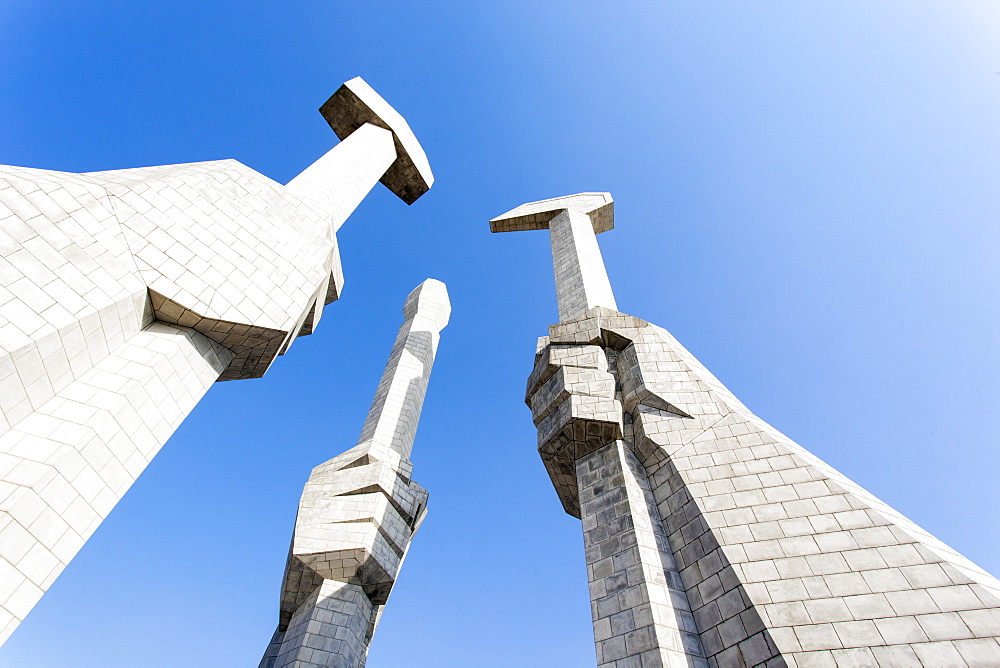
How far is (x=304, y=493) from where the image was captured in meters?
14.0

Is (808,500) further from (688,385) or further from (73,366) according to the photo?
(73,366)

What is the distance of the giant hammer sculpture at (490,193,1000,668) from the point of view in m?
5.18

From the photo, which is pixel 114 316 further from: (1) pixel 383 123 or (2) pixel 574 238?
(1) pixel 383 123

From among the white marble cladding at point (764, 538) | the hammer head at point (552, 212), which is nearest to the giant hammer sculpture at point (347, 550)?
the white marble cladding at point (764, 538)

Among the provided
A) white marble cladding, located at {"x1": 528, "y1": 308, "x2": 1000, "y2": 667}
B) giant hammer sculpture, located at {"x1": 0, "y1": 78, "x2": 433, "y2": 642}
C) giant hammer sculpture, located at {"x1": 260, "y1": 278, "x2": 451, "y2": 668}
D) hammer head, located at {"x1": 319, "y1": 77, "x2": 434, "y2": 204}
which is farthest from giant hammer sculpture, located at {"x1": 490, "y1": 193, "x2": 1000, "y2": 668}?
hammer head, located at {"x1": 319, "y1": 77, "x2": 434, "y2": 204}

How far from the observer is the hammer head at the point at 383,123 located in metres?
19.1

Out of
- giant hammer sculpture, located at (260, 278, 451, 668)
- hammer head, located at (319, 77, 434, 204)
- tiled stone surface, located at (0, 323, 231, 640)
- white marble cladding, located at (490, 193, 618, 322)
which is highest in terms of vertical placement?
hammer head, located at (319, 77, 434, 204)

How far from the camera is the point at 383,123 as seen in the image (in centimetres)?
1919

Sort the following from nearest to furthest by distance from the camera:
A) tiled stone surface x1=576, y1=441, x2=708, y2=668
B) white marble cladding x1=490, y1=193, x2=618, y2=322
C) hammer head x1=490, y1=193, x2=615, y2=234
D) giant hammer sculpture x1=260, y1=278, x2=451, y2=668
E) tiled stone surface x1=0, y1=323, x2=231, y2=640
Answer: tiled stone surface x1=0, y1=323, x2=231, y2=640 < tiled stone surface x1=576, y1=441, x2=708, y2=668 < giant hammer sculpture x1=260, y1=278, x2=451, y2=668 < white marble cladding x1=490, y1=193, x2=618, y2=322 < hammer head x1=490, y1=193, x2=615, y2=234

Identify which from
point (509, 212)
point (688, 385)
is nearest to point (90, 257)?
point (688, 385)

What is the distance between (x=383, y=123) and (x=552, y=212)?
7.44 meters

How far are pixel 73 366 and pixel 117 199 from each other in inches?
107

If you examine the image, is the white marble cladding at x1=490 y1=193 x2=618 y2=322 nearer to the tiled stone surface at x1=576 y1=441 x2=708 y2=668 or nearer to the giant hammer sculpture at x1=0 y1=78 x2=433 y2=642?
the tiled stone surface at x1=576 y1=441 x2=708 y2=668

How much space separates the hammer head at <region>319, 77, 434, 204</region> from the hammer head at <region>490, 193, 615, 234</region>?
4.46 meters
